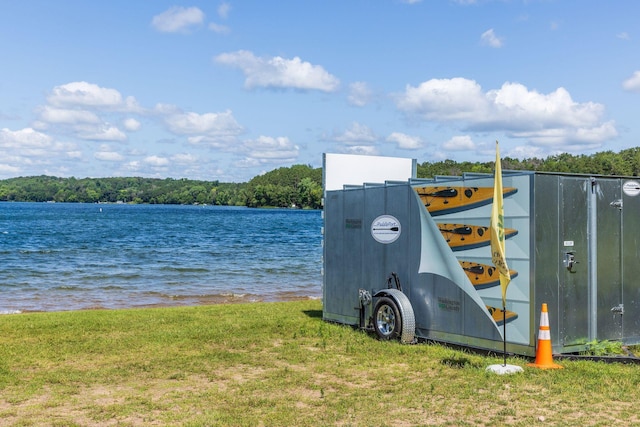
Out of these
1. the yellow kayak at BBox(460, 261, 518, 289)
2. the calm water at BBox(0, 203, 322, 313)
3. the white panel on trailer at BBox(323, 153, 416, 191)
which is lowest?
the calm water at BBox(0, 203, 322, 313)

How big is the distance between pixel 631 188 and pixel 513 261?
90.5 inches

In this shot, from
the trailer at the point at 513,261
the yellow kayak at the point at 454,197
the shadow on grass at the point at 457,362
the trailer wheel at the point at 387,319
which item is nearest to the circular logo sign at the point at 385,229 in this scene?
the trailer at the point at 513,261

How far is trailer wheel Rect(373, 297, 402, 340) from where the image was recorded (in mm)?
10555

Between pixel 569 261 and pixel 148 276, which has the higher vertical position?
pixel 569 261

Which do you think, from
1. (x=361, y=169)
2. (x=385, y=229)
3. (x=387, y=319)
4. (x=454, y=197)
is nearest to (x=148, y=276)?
(x=361, y=169)

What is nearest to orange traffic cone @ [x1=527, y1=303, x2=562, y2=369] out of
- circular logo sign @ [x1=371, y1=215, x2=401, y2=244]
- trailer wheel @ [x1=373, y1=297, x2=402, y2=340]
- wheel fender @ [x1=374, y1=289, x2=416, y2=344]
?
wheel fender @ [x1=374, y1=289, x2=416, y2=344]

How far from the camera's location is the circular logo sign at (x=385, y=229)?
11.2m

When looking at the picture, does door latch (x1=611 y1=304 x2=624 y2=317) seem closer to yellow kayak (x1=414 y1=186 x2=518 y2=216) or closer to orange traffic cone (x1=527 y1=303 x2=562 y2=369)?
orange traffic cone (x1=527 y1=303 x2=562 y2=369)

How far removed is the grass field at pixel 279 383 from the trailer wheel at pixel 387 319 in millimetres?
241

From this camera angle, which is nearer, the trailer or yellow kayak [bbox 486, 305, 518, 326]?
the trailer

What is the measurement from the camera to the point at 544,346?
8547 mm

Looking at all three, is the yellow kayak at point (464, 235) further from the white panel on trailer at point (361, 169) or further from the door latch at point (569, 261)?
the white panel on trailer at point (361, 169)

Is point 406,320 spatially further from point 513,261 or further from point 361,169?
point 361,169

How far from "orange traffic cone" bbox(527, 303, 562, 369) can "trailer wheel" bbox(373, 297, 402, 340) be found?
2.45 meters
